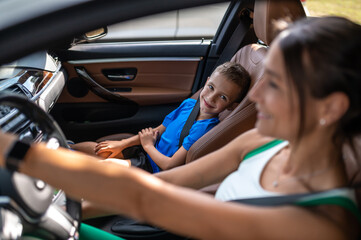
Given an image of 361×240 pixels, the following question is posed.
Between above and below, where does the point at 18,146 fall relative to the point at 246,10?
above

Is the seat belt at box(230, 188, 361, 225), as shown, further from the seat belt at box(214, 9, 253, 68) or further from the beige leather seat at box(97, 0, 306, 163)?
the seat belt at box(214, 9, 253, 68)

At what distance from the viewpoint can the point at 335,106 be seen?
966 millimetres

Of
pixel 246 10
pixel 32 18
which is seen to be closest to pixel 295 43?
pixel 32 18

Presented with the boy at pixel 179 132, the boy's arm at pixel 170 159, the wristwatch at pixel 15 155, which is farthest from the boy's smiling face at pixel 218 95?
the wristwatch at pixel 15 155

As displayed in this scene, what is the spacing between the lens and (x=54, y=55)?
256 centimetres

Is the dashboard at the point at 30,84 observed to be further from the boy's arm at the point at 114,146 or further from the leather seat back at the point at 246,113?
the leather seat back at the point at 246,113

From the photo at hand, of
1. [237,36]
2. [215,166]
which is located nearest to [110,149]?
[215,166]

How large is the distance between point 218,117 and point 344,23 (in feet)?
4.12

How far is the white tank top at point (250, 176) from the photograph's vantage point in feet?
3.90

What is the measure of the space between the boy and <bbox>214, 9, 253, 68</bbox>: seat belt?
1.45 ft

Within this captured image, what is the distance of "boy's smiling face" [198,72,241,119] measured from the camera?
206 centimetres

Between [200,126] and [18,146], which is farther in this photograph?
[200,126]

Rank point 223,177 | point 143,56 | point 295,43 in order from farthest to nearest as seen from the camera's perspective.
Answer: point 143,56 < point 223,177 < point 295,43

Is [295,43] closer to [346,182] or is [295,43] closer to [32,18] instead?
[346,182]
